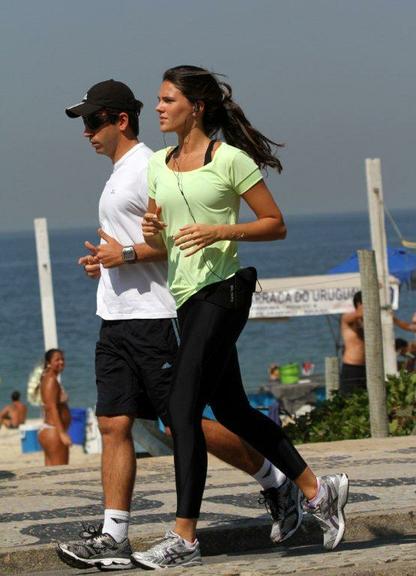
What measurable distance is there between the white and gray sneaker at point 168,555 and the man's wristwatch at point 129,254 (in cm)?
115

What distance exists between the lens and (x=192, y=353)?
6.34 metres

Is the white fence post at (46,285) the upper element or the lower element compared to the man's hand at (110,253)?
upper

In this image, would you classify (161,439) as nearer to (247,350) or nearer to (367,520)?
(367,520)

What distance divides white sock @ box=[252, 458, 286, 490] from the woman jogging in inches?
9.1

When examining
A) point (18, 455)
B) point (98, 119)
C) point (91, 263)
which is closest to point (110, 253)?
point (91, 263)

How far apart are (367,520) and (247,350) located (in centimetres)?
7001

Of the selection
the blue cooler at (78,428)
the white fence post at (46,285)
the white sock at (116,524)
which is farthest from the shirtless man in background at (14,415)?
the white sock at (116,524)

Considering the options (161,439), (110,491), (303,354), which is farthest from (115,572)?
(303,354)

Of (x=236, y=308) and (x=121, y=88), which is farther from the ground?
(x=121, y=88)

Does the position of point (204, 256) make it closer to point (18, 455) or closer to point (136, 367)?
point (136, 367)

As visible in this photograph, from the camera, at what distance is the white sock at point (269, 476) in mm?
6910

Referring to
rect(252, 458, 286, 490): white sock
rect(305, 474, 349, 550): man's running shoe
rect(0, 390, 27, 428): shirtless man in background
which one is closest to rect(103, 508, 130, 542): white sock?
rect(252, 458, 286, 490): white sock

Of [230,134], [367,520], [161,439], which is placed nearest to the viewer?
[230,134]

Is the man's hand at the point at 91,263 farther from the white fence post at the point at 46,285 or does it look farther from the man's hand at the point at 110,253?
the white fence post at the point at 46,285
